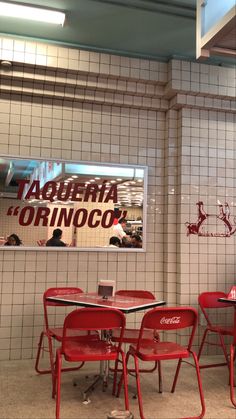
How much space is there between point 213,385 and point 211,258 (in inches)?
66.9

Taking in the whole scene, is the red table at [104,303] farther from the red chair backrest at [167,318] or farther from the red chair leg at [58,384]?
the red chair leg at [58,384]

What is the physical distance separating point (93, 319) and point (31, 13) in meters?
3.22

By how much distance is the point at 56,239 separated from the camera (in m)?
4.93

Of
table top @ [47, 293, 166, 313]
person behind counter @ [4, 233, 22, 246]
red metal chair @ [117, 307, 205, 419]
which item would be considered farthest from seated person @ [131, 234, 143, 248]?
red metal chair @ [117, 307, 205, 419]

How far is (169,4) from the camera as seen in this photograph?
4008 millimetres

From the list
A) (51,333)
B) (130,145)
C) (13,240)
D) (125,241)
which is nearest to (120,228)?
(125,241)

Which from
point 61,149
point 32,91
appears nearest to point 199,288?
point 61,149

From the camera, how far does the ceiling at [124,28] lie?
4.04 m

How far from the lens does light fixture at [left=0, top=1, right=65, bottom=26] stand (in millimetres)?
4000

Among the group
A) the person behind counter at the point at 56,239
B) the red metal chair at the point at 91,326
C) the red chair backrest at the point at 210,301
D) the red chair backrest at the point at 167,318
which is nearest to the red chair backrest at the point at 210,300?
the red chair backrest at the point at 210,301

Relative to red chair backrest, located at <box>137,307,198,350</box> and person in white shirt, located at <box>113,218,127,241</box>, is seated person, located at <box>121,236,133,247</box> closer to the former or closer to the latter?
person in white shirt, located at <box>113,218,127,241</box>

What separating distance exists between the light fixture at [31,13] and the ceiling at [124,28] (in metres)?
0.06

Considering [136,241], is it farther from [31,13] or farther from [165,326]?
[31,13]

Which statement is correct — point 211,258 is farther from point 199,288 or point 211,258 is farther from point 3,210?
point 3,210
